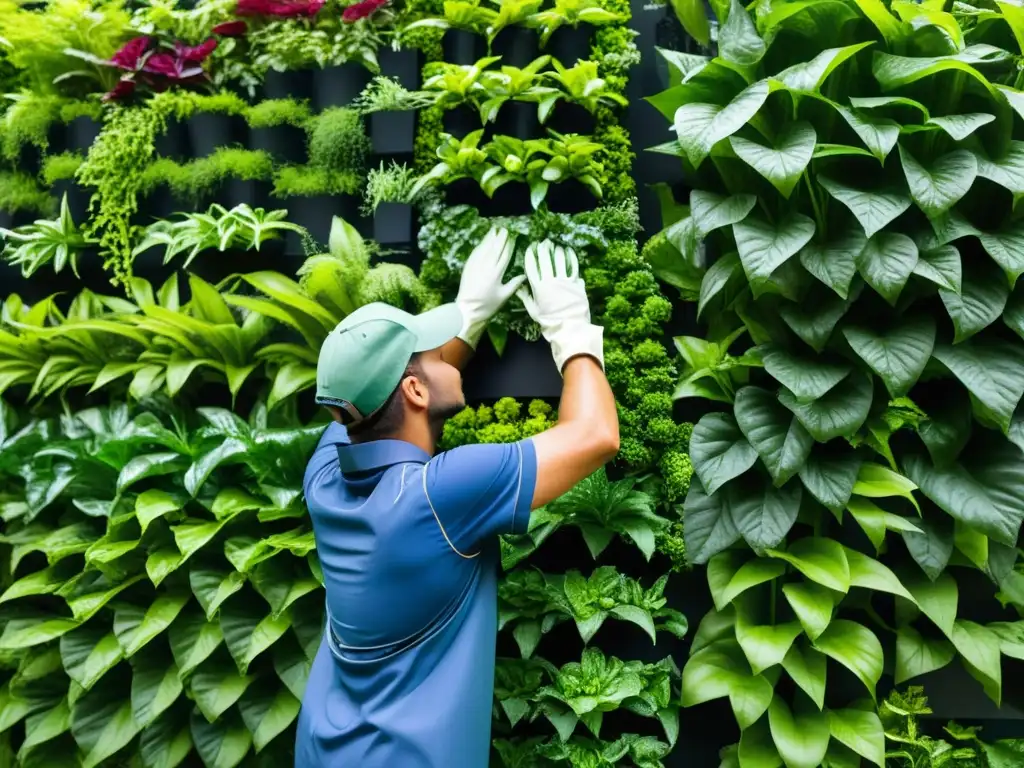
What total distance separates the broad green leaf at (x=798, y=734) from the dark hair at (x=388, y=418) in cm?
126

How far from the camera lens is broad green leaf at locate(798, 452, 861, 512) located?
6.97 ft

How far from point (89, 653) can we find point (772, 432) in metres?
2.20

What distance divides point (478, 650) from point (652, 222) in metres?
1.51

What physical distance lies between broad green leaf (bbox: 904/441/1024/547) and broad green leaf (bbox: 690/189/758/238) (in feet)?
2.80

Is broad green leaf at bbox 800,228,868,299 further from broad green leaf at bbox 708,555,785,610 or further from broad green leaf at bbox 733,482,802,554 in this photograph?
broad green leaf at bbox 708,555,785,610

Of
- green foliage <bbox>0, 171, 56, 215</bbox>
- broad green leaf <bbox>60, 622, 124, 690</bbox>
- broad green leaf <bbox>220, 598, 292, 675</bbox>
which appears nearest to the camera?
broad green leaf <bbox>220, 598, 292, 675</bbox>

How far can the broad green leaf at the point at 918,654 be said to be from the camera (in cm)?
223

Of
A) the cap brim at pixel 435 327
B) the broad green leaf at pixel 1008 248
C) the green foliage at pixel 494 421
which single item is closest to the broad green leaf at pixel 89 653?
the green foliage at pixel 494 421

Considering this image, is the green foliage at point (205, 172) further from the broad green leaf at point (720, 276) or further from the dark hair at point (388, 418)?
the broad green leaf at point (720, 276)

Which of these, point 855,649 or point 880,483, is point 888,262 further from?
point 855,649

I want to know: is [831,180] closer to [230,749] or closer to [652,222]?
[652,222]

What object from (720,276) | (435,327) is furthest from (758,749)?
(435,327)

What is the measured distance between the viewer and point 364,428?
182 cm

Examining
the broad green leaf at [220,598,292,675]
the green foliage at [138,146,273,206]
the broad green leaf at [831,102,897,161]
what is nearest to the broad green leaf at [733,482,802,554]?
the broad green leaf at [831,102,897,161]
